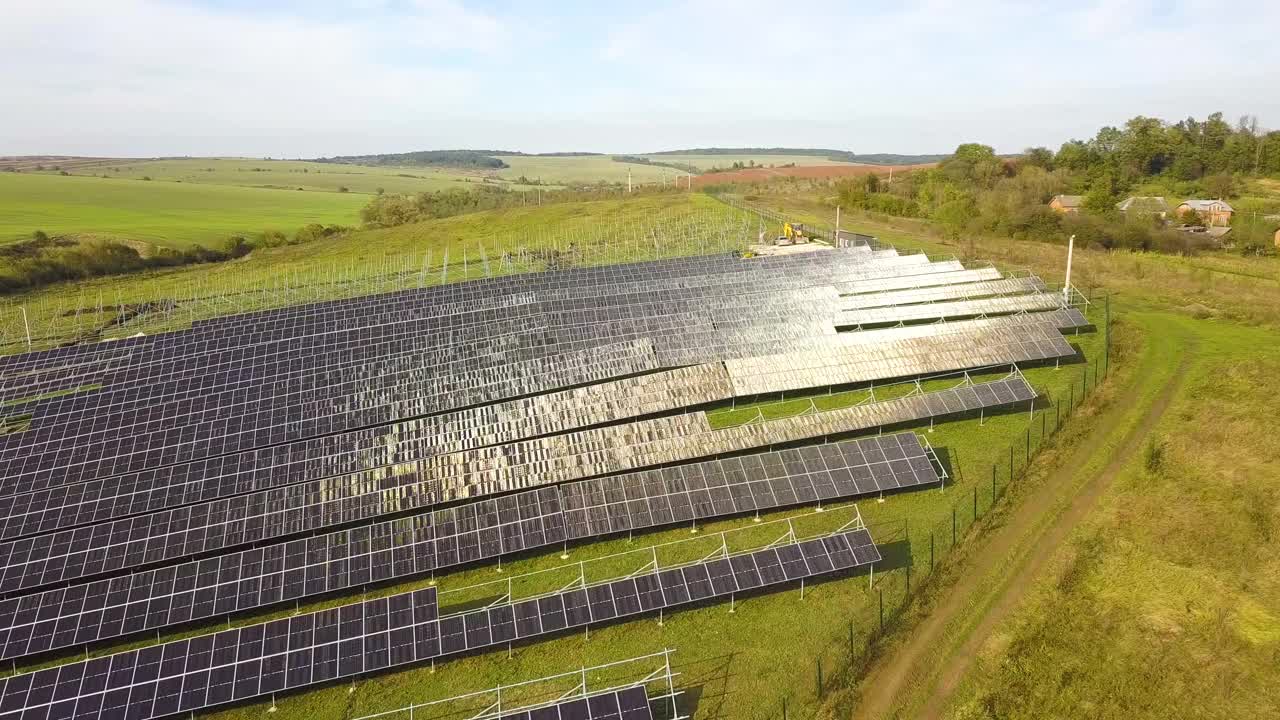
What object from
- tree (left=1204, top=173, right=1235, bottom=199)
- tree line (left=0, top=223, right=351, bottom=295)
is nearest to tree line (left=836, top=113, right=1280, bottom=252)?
tree (left=1204, top=173, right=1235, bottom=199)

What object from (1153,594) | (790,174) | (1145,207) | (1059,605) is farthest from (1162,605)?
(790,174)

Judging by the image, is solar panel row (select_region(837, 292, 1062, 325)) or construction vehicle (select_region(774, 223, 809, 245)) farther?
construction vehicle (select_region(774, 223, 809, 245))

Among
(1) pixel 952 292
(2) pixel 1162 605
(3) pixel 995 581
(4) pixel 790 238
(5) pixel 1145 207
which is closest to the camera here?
(2) pixel 1162 605

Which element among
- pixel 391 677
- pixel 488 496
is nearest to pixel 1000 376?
pixel 488 496

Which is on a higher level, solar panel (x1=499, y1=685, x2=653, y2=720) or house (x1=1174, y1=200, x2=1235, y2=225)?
house (x1=1174, y1=200, x2=1235, y2=225)

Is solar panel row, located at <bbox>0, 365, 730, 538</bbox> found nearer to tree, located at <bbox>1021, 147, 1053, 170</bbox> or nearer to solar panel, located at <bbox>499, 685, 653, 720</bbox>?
solar panel, located at <bbox>499, 685, 653, 720</bbox>

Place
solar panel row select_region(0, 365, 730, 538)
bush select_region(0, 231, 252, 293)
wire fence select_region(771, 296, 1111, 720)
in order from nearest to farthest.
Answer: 1. wire fence select_region(771, 296, 1111, 720)
2. solar panel row select_region(0, 365, 730, 538)
3. bush select_region(0, 231, 252, 293)

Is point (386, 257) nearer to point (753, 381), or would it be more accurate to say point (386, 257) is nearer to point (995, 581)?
point (753, 381)
